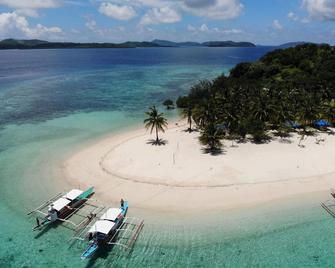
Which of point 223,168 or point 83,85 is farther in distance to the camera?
point 83,85

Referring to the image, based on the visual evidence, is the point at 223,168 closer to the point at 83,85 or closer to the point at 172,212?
the point at 172,212

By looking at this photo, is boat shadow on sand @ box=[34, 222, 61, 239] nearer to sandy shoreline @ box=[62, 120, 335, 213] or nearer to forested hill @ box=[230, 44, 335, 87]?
sandy shoreline @ box=[62, 120, 335, 213]

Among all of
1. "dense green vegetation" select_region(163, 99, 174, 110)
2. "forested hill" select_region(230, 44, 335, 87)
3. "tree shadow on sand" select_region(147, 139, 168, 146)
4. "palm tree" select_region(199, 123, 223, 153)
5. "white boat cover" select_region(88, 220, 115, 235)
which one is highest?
"forested hill" select_region(230, 44, 335, 87)

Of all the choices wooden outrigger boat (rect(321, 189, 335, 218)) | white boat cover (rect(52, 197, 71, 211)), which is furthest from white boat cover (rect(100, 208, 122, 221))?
wooden outrigger boat (rect(321, 189, 335, 218))

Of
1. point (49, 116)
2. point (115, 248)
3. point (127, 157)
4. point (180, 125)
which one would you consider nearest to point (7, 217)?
point (115, 248)

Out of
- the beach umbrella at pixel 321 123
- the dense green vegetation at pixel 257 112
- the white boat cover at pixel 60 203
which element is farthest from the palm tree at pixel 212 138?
the white boat cover at pixel 60 203

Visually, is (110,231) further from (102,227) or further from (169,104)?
(169,104)

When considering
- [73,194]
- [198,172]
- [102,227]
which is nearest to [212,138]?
[198,172]
